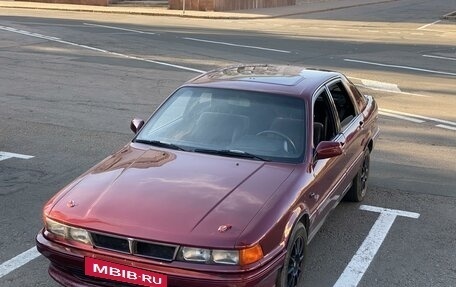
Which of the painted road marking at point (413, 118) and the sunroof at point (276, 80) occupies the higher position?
the sunroof at point (276, 80)

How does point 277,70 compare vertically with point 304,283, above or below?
above

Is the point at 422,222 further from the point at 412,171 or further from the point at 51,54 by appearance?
the point at 51,54

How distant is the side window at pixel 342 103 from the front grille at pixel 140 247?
9.17 ft

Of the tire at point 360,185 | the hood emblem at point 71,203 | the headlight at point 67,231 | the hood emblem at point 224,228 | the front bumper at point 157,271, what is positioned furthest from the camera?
the tire at point 360,185

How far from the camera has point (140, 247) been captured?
13.0ft

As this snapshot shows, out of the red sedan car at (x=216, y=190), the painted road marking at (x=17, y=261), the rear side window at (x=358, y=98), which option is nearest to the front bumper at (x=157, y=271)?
the red sedan car at (x=216, y=190)

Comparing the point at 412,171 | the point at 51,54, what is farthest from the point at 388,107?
the point at 51,54

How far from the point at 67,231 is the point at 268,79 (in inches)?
96.4

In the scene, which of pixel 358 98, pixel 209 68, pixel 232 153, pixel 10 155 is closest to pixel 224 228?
pixel 232 153

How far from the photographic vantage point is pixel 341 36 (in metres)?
24.7

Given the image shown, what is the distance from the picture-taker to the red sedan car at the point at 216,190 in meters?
3.91

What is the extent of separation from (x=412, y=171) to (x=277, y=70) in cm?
281

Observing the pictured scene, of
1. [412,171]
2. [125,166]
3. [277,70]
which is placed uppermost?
[277,70]

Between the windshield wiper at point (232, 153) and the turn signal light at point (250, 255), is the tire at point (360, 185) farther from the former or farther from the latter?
the turn signal light at point (250, 255)
